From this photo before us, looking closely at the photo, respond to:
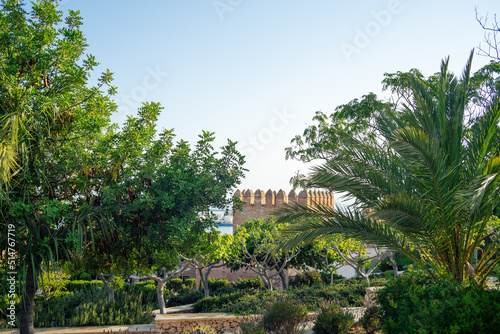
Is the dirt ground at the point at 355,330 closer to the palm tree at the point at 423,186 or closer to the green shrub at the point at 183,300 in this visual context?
the palm tree at the point at 423,186

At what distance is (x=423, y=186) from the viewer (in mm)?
6242

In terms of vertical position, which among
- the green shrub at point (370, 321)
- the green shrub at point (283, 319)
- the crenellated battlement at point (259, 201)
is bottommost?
the green shrub at point (370, 321)

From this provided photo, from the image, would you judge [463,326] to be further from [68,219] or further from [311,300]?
[311,300]

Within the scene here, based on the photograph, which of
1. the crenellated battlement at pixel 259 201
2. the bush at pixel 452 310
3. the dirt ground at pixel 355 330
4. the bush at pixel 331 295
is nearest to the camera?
the bush at pixel 452 310

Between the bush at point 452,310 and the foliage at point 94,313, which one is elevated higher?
the bush at point 452,310

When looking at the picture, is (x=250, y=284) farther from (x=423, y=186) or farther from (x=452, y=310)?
(x=452, y=310)

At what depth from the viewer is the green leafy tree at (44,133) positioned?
20.0 ft

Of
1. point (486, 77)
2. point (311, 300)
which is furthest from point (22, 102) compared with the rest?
point (486, 77)

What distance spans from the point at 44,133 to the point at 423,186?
21.9ft

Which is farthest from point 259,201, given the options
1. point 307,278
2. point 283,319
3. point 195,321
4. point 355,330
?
point 283,319

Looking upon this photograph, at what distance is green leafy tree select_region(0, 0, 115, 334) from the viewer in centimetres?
609

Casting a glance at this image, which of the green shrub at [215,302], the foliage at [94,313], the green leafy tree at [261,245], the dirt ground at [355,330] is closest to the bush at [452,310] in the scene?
the dirt ground at [355,330]

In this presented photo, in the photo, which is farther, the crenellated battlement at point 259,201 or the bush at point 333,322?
the crenellated battlement at point 259,201

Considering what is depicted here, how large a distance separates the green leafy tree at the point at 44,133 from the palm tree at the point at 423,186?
12.7 feet
